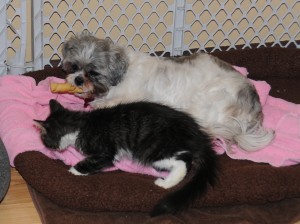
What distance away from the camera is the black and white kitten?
120 inches

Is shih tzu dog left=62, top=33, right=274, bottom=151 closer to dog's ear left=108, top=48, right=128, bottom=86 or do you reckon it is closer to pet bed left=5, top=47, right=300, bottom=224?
dog's ear left=108, top=48, right=128, bottom=86

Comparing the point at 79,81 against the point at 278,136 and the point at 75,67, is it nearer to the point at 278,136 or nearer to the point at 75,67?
the point at 75,67

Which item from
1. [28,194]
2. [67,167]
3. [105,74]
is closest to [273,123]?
[105,74]

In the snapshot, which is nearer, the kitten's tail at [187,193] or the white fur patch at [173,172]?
the kitten's tail at [187,193]

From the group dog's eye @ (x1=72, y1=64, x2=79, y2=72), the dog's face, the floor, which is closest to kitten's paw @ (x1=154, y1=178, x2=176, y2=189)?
the floor

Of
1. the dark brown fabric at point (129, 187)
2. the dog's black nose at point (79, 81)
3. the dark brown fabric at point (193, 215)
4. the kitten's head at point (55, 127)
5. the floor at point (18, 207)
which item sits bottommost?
the floor at point (18, 207)

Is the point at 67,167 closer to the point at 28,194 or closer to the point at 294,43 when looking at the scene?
the point at 28,194

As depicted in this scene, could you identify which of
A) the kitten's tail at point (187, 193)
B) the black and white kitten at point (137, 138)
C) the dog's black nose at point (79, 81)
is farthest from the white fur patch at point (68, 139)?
the kitten's tail at point (187, 193)

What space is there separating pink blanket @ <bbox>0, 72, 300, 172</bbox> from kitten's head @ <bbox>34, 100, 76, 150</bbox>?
0.15 meters

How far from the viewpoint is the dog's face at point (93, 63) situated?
3.48 metres

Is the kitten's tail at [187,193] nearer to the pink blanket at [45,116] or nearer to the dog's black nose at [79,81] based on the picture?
the pink blanket at [45,116]

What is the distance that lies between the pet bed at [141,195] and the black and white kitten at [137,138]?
0.10 metres

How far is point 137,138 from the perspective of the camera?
122 inches

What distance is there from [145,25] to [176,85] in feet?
3.62
